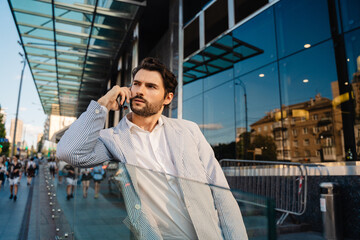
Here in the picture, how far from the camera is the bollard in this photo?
16.0ft

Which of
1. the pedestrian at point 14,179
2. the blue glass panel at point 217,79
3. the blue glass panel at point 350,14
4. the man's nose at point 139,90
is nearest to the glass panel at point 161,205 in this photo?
the man's nose at point 139,90

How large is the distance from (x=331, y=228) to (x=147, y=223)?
4.85 meters

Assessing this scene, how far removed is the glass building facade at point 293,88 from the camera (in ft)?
19.3

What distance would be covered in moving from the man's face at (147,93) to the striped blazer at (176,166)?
0.14 m

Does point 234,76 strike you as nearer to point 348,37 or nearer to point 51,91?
point 348,37

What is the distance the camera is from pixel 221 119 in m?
9.41

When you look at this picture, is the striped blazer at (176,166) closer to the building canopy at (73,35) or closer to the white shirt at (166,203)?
the white shirt at (166,203)

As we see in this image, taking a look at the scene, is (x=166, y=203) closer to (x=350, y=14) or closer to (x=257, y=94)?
(x=350, y=14)

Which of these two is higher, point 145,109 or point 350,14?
point 350,14

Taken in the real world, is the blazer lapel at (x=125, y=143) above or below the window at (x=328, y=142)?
below

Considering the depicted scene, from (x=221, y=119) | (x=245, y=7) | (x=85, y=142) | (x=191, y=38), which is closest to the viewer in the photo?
(x=85, y=142)

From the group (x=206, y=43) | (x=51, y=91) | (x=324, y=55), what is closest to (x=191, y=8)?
(x=206, y=43)

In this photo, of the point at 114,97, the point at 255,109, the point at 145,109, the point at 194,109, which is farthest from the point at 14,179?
the point at 145,109

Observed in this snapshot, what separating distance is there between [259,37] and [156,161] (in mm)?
7546
